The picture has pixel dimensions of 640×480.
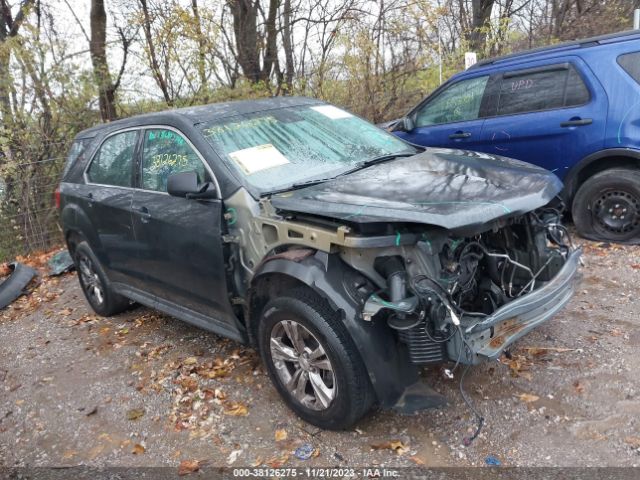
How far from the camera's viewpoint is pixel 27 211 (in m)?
8.71

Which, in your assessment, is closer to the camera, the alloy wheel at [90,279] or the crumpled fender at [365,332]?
the crumpled fender at [365,332]

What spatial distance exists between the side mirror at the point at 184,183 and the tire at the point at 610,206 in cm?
397

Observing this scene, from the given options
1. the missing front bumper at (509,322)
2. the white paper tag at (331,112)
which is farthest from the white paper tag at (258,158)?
the missing front bumper at (509,322)

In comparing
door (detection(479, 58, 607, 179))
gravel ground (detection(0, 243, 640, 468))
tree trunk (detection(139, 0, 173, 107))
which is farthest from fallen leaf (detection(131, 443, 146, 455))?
tree trunk (detection(139, 0, 173, 107))

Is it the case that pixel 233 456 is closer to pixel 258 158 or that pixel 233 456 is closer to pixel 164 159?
pixel 258 158

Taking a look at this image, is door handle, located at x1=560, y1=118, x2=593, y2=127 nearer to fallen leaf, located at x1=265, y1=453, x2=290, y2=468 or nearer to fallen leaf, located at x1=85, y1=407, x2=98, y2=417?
fallen leaf, located at x1=265, y1=453, x2=290, y2=468

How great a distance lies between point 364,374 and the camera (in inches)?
111

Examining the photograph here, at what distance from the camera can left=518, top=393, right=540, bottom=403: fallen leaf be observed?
3.20 meters

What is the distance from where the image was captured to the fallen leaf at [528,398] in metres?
3.20

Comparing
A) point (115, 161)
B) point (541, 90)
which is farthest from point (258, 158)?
point (541, 90)

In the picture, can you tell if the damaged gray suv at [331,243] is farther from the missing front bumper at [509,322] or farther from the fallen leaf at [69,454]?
the fallen leaf at [69,454]

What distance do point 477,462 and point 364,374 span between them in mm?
741

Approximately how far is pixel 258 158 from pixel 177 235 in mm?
800

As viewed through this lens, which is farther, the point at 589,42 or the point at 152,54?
the point at 152,54
